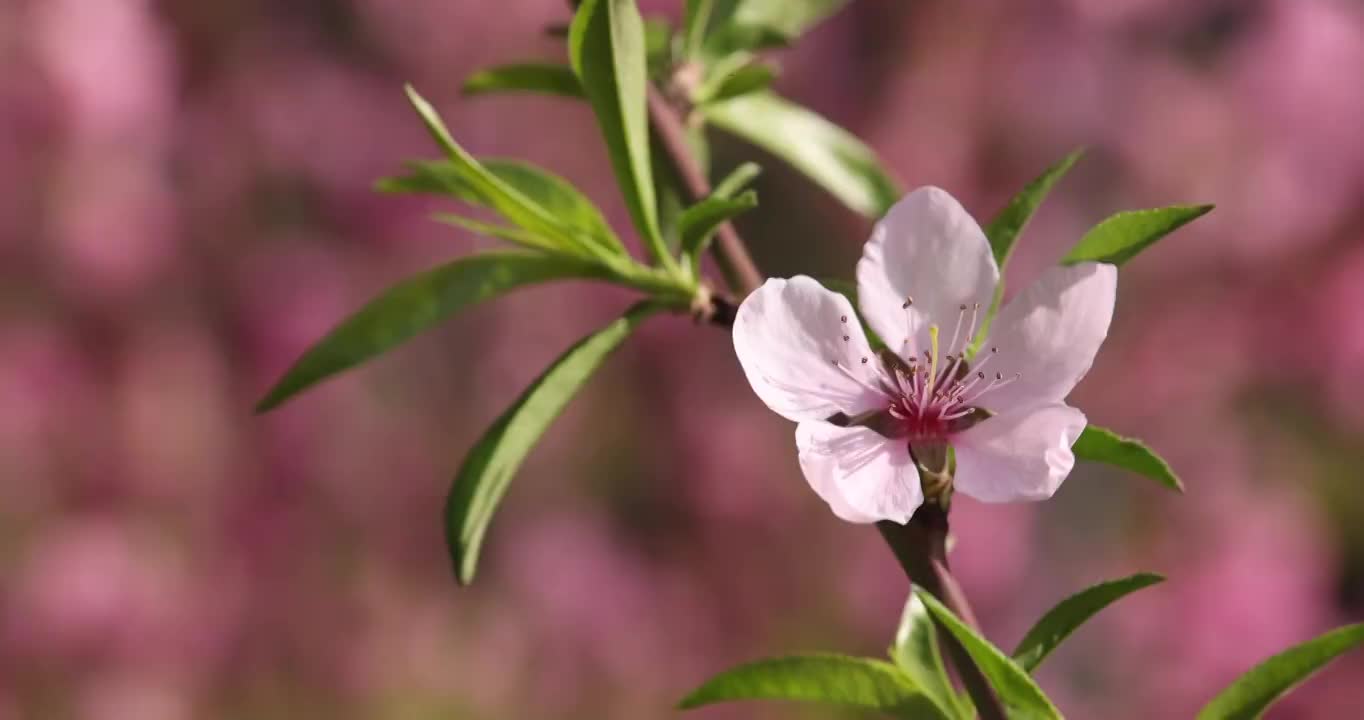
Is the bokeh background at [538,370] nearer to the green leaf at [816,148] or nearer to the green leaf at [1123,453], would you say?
the green leaf at [816,148]

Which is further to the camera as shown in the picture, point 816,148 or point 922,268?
point 816,148

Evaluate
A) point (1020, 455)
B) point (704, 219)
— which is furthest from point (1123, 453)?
point (704, 219)

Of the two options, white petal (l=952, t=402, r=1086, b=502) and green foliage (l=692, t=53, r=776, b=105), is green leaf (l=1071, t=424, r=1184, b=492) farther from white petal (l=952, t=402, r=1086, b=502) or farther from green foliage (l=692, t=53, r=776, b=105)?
green foliage (l=692, t=53, r=776, b=105)

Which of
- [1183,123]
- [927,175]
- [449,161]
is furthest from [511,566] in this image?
[449,161]

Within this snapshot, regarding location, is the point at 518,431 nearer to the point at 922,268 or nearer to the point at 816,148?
the point at 922,268

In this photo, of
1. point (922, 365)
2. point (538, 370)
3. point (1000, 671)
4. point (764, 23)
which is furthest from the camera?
point (538, 370)

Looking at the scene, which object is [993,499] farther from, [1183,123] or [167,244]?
[1183,123]
